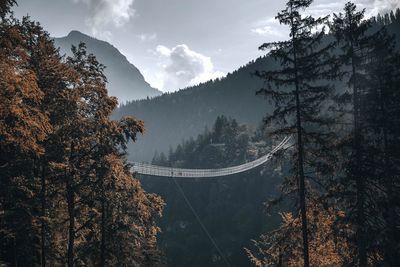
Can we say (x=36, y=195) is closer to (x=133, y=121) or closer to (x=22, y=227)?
(x=22, y=227)

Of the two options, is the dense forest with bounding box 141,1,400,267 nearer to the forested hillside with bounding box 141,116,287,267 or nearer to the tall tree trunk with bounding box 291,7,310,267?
the tall tree trunk with bounding box 291,7,310,267

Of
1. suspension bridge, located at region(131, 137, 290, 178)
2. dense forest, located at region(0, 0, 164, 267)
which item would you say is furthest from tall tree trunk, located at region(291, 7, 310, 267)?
suspension bridge, located at region(131, 137, 290, 178)

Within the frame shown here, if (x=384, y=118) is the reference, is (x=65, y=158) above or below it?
below

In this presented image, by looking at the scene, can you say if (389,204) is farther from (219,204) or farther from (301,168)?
(219,204)

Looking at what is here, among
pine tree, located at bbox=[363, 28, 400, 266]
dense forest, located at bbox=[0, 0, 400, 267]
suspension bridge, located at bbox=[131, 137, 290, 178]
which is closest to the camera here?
dense forest, located at bbox=[0, 0, 400, 267]

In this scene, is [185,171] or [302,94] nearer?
[302,94]

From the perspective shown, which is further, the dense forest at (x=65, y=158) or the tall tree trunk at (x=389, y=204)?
the tall tree trunk at (x=389, y=204)

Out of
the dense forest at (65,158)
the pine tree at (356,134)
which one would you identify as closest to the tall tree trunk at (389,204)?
the pine tree at (356,134)

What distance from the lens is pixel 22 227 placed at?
1318cm

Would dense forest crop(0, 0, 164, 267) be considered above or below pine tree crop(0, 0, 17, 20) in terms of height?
below

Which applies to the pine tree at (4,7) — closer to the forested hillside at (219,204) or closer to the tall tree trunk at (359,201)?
the tall tree trunk at (359,201)

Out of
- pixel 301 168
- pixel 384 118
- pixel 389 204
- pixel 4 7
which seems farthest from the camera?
pixel 384 118

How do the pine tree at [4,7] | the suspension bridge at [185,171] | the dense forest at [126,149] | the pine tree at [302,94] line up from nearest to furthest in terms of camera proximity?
1. the pine tree at [4,7]
2. the dense forest at [126,149]
3. the pine tree at [302,94]
4. the suspension bridge at [185,171]

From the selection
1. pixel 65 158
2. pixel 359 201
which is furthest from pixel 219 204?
pixel 65 158
